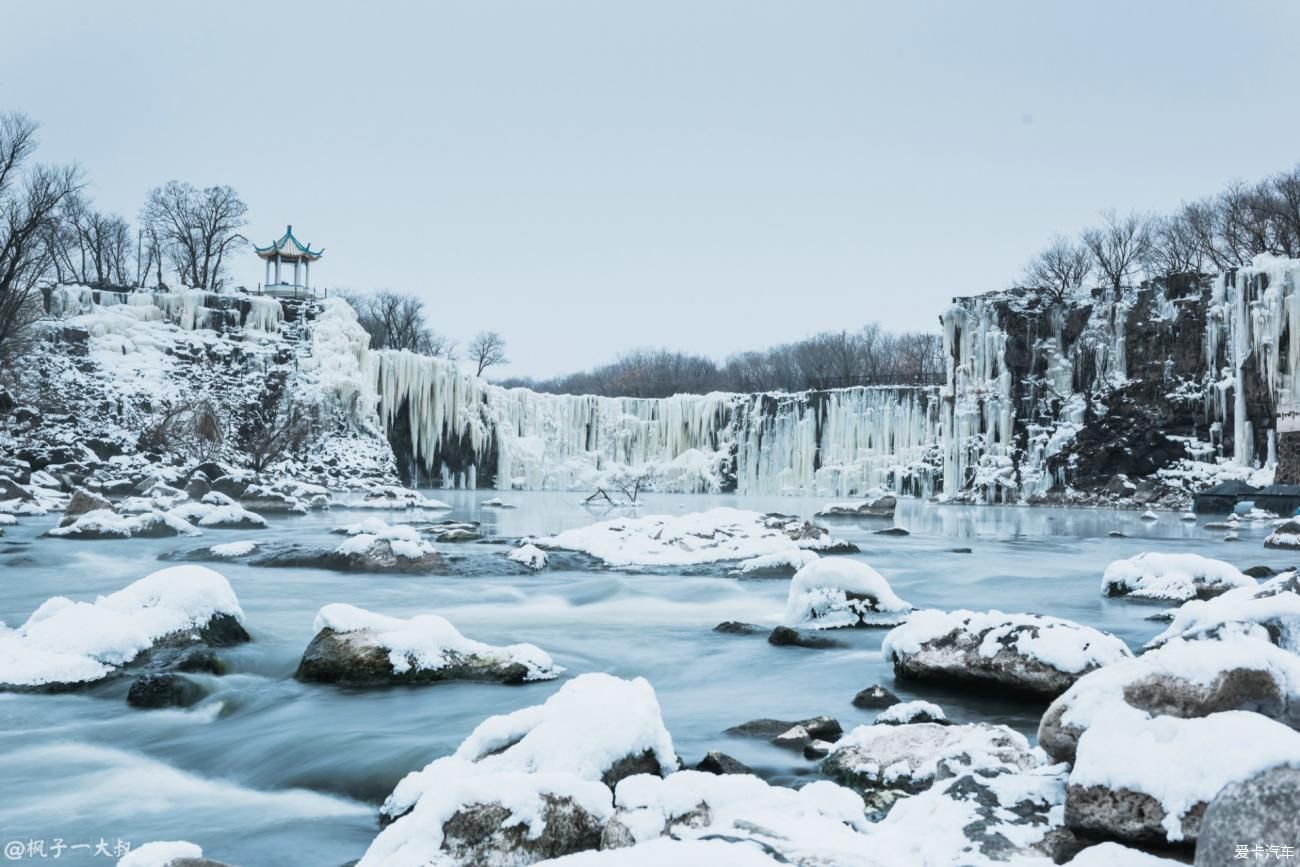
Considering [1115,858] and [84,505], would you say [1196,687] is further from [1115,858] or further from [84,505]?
[84,505]

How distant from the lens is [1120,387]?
33938 mm

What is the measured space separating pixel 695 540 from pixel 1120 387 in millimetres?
26695

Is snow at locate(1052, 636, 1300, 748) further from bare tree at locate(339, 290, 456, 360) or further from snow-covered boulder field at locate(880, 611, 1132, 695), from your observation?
bare tree at locate(339, 290, 456, 360)

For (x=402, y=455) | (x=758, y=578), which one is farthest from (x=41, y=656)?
(x=402, y=455)

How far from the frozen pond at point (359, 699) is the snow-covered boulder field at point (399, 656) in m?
0.13

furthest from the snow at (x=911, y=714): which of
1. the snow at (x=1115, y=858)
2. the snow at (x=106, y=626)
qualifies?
the snow at (x=106, y=626)

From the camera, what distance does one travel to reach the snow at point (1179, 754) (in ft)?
8.02

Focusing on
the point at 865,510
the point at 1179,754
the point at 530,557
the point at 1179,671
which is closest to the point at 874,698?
the point at 1179,671

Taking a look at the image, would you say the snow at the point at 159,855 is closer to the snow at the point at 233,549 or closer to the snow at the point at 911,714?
the snow at the point at 911,714

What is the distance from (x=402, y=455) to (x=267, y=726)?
116 ft

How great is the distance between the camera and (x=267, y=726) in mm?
4898

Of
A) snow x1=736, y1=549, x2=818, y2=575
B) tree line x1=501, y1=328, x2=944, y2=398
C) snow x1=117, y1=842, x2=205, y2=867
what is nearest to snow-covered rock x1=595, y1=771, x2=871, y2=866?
snow x1=117, y1=842, x2=205, y2=867

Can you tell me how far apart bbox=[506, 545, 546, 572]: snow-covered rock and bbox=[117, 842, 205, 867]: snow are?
815 centimetres

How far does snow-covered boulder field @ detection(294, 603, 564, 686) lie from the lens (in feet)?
18.3
